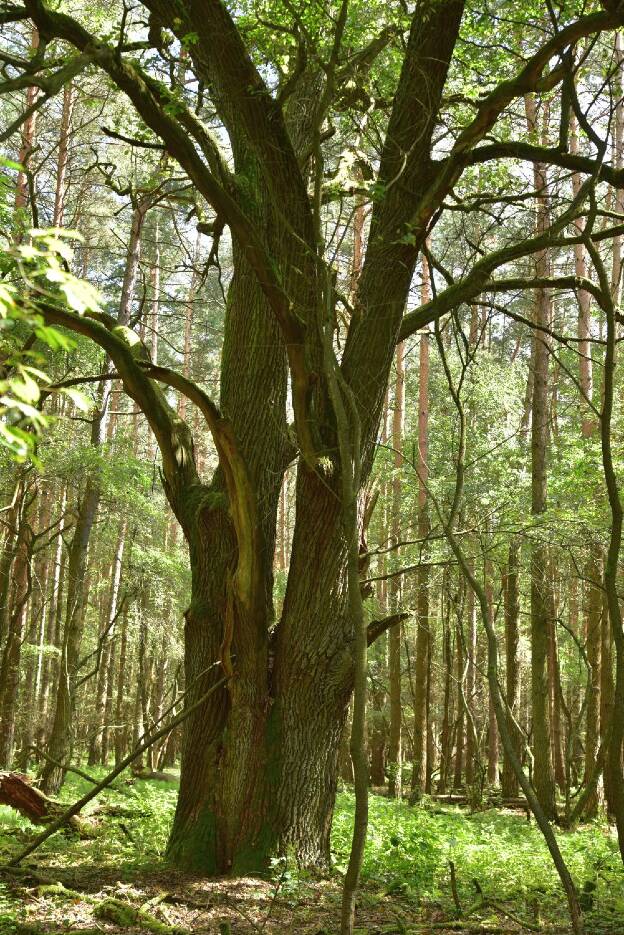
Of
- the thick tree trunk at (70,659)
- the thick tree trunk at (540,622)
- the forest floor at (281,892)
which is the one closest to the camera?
the forest floor at (281,892)

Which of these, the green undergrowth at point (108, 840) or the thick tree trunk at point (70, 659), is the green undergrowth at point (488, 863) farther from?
the thick tree trunk at point (70, 659)

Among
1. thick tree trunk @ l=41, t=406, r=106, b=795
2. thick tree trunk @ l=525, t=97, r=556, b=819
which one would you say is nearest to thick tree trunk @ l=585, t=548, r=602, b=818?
thick tree trunk @ l=525, t=97, r=556, b=819

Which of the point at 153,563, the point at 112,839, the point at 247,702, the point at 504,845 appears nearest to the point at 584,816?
the point at 504,845

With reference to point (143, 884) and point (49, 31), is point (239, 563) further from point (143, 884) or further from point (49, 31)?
point (49, 31)

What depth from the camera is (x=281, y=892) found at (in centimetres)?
510

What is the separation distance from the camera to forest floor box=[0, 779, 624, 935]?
455 cm

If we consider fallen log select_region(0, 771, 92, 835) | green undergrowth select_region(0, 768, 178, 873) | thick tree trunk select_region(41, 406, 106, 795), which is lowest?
green undergrowth select_region(0, 768, 178, 873)

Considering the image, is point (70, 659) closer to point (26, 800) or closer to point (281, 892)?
point (26, 800)

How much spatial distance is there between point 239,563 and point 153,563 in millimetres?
13743

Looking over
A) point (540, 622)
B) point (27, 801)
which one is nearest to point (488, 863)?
point (27, 801)

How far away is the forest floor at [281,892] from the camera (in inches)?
179

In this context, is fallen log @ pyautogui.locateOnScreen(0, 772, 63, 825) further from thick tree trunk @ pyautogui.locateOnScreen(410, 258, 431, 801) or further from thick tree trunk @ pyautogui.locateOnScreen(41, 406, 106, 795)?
thick tree trunk @ pyautogui.locateOnScreen(410, 258, 431, 801)

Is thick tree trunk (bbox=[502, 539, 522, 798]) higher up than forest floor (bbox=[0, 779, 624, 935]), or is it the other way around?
thick tree trunk (bbox=[502, 539, 522, 798])

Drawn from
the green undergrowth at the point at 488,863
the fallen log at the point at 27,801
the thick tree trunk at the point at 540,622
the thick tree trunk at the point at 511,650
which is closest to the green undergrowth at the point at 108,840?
the fallen log at the point at 27,801
